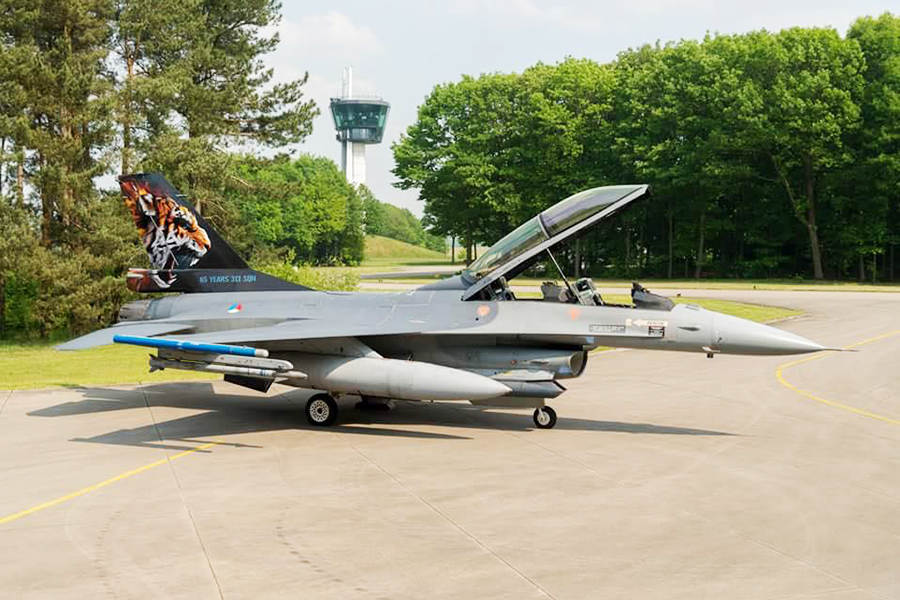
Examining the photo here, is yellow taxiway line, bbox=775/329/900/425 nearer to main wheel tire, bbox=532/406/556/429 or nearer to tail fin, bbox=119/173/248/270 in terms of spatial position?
main wheel tire, bbox=532/406/556/429

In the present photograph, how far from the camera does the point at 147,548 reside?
Result: 7.64m

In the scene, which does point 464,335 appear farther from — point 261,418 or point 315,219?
point 315,219

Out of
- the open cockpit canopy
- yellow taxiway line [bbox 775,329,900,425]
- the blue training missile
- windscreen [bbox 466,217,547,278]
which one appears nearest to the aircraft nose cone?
the open cockpit canopy

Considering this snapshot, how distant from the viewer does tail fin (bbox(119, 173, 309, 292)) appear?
50.7ft

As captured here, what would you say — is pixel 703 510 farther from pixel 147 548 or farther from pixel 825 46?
pixel 825 46

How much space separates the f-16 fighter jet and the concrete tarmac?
92cm

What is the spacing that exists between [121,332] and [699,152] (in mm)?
50542

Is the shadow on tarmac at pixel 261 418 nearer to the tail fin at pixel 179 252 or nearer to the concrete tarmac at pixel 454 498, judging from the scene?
the concrete tarmac at pixel 454 498

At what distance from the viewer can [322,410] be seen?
13.4 metres

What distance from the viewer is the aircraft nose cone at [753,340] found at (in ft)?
39.4

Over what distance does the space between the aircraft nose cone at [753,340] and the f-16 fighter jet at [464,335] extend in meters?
0.02

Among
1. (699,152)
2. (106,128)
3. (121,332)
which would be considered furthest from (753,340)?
(699,152)

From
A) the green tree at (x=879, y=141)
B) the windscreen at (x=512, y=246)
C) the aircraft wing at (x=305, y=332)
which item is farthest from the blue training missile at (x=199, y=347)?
the green tree at (x=879, y=141)

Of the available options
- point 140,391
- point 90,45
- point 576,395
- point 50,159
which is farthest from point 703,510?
point 90,45
